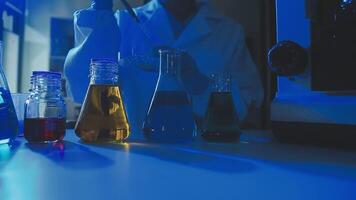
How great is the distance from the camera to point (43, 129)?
484 mm

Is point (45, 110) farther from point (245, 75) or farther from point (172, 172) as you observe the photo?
point (245, 75)

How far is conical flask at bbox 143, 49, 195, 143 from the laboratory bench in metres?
0.02

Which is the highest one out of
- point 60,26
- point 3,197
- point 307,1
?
point 60,26

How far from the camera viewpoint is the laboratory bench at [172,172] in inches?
9.8

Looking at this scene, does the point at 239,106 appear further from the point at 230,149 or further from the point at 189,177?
the point at 189,177

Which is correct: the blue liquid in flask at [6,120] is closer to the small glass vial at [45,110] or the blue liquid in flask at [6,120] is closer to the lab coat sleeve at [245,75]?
the small glass vial at [45,110]

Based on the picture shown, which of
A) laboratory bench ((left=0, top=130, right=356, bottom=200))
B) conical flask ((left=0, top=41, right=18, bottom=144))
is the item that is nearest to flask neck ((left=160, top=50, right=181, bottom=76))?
laboratory bench ((left=0, top=130, right=356, bottom=200))

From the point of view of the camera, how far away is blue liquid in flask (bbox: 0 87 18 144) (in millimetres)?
457

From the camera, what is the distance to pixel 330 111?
0.48 meters

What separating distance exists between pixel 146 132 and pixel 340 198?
0.32 metres

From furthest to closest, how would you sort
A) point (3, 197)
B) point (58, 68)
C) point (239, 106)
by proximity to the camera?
point (58, 68), point (239, 106), point (3, 197)

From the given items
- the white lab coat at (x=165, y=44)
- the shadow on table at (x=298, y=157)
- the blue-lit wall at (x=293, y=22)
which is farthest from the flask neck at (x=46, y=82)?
the blue-lit wall at (x=293, y=22)

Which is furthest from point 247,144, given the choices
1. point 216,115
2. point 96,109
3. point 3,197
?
point 3,197

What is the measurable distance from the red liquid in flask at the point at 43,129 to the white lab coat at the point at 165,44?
12 cm
